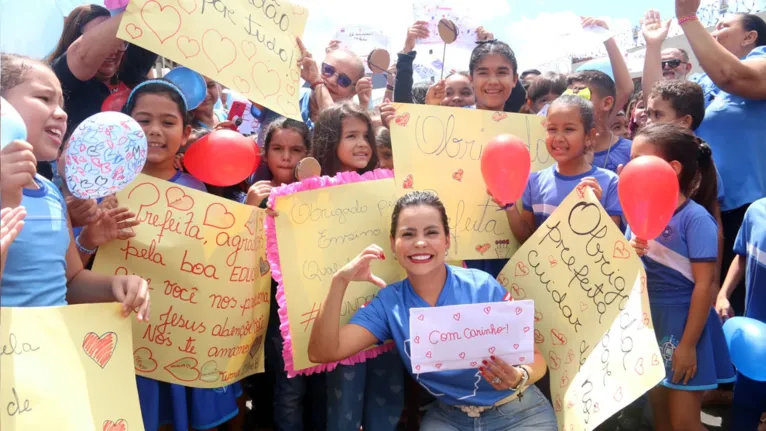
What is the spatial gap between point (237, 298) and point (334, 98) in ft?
6.47

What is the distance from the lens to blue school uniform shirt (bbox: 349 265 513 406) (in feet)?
8.54

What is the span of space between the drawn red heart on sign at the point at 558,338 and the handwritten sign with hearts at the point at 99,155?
2003mm

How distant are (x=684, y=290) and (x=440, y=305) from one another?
3.82ft

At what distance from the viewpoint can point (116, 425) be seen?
6.38 ft

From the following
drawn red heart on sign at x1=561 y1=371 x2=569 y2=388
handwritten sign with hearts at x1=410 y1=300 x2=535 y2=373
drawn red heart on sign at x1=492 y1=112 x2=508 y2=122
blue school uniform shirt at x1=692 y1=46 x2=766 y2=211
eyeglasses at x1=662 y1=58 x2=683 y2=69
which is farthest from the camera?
eyeglasses at x1=662 y1=58 x2=683 y2=69

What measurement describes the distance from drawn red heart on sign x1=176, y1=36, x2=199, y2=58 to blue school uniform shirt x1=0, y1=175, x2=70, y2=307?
0.89 meters

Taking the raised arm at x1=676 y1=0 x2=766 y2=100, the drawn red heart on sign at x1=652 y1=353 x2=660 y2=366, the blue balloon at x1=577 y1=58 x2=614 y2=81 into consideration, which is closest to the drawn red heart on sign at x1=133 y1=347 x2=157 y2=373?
the drawn red heart on sign at x1=652 y1=353 x2=660 y2=366

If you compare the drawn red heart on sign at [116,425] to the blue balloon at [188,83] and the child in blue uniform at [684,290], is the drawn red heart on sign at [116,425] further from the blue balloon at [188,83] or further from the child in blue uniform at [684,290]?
the child in blue uniform at [684,290]

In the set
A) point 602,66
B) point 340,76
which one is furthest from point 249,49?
point 602,66

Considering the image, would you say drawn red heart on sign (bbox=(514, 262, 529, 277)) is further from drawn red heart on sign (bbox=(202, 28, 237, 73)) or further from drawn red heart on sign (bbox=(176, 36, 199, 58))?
drawn red heart on sign (bbox=(176, 36, 199, 58))

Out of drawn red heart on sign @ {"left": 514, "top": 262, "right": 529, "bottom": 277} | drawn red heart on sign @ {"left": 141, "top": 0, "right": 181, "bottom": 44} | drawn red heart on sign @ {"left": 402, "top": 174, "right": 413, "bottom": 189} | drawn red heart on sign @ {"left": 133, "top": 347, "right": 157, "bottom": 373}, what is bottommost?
drawn red heart on sign @ {"left": 133, "top": 347, "right": 157, "bottom": 373}

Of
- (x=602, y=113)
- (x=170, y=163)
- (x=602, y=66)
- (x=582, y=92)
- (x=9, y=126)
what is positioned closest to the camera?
(x=9, y=126)

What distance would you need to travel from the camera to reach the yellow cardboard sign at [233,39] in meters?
2.56

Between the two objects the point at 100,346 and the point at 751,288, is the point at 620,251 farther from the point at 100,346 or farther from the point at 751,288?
the point at 100,346
